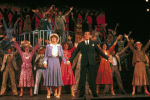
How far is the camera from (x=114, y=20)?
10.8 m

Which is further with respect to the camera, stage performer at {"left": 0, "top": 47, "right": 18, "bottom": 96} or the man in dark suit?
stage performer at {"left": 0, "top": 47, "right": 18, "bottom": 96}

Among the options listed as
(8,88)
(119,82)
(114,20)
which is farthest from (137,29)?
(8,88)

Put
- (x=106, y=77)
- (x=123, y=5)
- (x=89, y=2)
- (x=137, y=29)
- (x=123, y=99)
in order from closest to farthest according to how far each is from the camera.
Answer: (x=123, y=99), (x=106, y=77), (x=137, y=29), (x=123, y=5), (x=89, y=2)

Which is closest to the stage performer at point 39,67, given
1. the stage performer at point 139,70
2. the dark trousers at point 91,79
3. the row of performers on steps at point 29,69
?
the row of performers on steps at point 29,69

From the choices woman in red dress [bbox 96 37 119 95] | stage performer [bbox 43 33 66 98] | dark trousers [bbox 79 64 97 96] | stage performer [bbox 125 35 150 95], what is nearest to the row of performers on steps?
woman in red dress [bbox 96 37 119 95]

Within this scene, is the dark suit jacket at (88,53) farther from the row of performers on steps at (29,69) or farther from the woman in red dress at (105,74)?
the woman in red dress at (105,74)

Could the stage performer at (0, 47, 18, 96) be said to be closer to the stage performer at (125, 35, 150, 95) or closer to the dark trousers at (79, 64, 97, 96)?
the dark trousers at (79, 64, 97, 96)

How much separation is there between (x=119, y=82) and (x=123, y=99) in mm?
2265

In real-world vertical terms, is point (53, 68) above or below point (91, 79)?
above

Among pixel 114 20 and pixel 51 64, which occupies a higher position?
pixel 114 20

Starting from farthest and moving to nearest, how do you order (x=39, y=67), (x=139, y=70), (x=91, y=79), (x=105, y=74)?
(x=139, y=70), (x=105, y=74), (x=39, y=67), (x=91, y=79)

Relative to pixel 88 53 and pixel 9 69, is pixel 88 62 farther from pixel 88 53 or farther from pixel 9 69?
pixel 9 69

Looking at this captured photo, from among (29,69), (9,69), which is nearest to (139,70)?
(29,69)

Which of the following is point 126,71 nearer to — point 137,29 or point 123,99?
point 137,29
